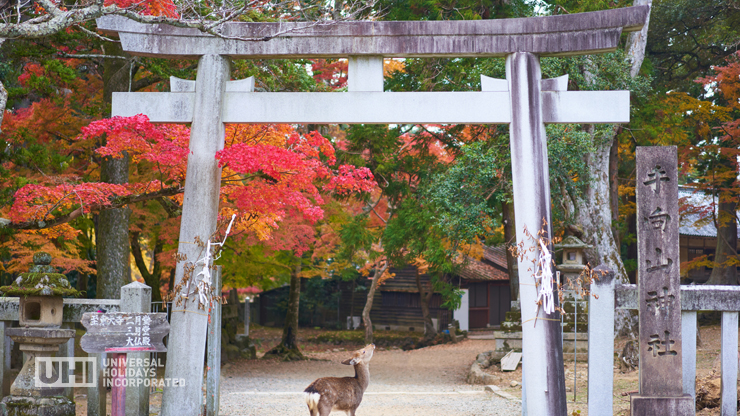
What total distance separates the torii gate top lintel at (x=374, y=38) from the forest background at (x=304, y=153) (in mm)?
277

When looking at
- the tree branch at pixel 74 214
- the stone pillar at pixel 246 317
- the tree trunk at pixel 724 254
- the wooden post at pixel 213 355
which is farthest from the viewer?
the stone pillar at pixel 246 317

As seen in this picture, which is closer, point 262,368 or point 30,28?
point 30,28

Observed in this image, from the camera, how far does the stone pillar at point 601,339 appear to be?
219 inches

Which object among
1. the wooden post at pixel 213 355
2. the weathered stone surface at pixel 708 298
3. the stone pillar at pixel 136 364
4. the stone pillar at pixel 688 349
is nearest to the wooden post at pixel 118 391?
the stone pillar at pixel 136 364

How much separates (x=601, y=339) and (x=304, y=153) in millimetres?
5421

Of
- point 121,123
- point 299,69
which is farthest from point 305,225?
point 121,123

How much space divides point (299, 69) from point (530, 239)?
657 centimetres

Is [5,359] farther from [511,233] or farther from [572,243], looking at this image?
[511,233]

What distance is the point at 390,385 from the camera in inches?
527

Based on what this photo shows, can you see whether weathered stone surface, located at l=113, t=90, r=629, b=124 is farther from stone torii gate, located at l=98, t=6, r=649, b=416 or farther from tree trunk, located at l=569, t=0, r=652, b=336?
tree trunk, located at l=569, t=0, r=652, b=336

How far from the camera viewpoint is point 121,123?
6.95 metres

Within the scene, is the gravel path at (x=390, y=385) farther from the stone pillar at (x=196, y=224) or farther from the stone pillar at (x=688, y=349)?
the stone pillar at (x=688, y=349)

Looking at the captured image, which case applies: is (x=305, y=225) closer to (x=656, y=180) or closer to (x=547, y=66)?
(x=547, y=66)

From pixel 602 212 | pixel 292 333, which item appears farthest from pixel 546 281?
pixel 292 333
